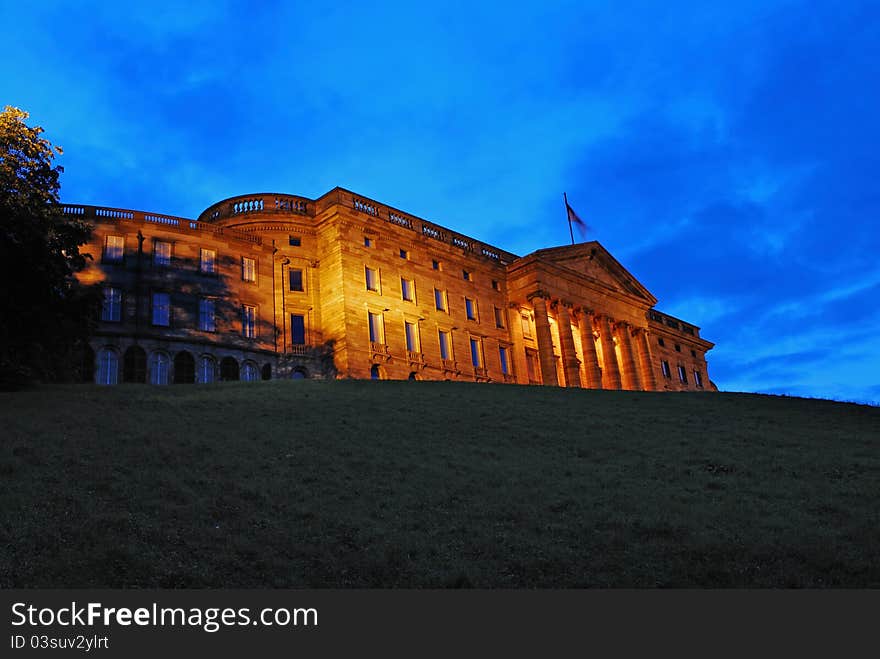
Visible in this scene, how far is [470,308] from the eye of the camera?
6228cm

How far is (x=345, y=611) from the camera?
1079cm

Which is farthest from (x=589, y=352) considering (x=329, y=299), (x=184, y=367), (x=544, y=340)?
(x=184, y=367)

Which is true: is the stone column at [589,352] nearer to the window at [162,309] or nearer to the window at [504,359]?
the window at [504,359]

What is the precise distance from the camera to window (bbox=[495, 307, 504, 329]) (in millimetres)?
64250

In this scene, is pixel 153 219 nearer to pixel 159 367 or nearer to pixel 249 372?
pixel 159 367

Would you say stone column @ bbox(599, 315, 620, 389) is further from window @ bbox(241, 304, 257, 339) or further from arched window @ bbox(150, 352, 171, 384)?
arched window @ bbox(150, 352, 171, 384)

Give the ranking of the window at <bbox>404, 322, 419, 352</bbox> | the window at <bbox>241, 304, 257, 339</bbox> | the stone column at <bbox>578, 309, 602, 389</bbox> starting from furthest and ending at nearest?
the stone column at <bbox>578, 309, 602, 389</bbox>, the window at <bbox>404, 322, 419, 352</bbox>, the window at <bbox>241, 304, 257, 339</bbox>

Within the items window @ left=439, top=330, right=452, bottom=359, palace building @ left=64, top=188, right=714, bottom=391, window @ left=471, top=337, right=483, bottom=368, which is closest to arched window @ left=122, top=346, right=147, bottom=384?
palace building @ left=64, top=188, right=714, bottom=391

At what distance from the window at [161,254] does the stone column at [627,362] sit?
4295 cm

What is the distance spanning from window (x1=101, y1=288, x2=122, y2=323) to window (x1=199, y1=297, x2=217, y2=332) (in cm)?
481

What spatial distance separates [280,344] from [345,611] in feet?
137

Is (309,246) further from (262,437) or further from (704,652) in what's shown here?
(704,652)

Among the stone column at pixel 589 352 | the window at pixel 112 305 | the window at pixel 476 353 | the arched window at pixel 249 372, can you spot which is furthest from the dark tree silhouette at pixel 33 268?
the stone column at pixel 589 352

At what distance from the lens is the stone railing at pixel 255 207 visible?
54.9m
